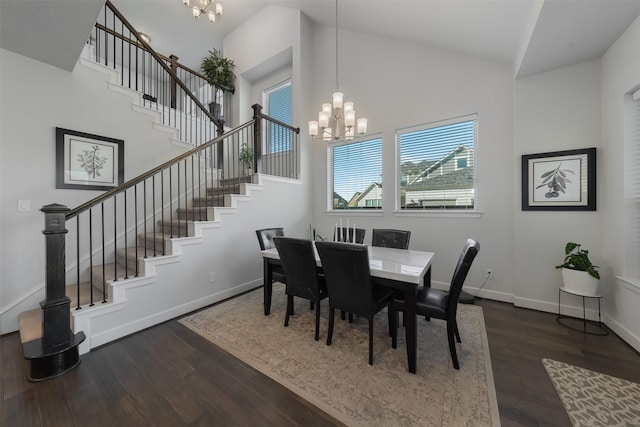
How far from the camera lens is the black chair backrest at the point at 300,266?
226 centimetres

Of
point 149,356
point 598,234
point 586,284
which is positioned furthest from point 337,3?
point 149,356

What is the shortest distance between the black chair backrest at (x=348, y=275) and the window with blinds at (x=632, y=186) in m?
2.55

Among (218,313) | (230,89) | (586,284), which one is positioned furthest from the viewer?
(230,89)

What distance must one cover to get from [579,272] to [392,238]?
1.87m

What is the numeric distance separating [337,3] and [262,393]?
16.9 ft

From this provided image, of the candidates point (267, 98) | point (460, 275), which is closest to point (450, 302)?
point (460, 275)

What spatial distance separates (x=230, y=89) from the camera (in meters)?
5.88

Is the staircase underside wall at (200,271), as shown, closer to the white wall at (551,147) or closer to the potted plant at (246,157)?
the potted plant at (246,157)

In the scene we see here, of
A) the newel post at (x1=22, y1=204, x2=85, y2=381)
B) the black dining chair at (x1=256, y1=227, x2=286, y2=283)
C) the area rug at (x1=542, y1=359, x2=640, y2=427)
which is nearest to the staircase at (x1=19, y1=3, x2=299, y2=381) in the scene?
the newel post at (x1=22, y1=204, x2=85, y2=381)

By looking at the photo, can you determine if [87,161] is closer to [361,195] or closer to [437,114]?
[361,195]

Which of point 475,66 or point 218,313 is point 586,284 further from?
point 218,313

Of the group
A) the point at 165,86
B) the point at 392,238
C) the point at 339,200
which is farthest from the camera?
the point at 165,86

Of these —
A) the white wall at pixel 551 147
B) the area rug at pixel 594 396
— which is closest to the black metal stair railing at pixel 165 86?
the white wall at pixel 551 147

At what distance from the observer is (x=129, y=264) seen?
2.90 m
